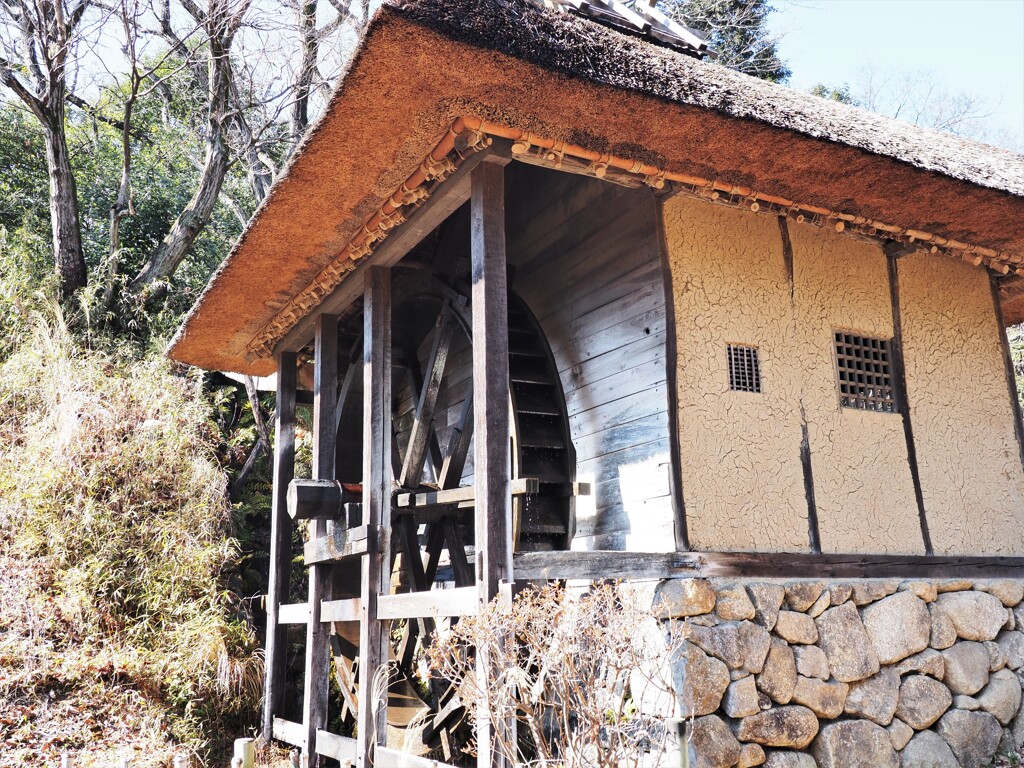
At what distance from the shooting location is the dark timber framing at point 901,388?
5309 millimetres

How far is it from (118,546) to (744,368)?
5.70 m

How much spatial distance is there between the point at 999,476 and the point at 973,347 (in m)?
0.85

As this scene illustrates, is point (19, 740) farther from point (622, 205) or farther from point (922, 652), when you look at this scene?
point (922, 652)

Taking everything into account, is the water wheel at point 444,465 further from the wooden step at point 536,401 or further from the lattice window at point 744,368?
the lattice window at point 744,368

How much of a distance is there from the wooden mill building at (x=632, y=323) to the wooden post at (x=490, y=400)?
1 cm

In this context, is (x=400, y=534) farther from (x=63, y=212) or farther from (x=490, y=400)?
(x=63, y=212)

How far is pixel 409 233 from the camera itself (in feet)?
16.6

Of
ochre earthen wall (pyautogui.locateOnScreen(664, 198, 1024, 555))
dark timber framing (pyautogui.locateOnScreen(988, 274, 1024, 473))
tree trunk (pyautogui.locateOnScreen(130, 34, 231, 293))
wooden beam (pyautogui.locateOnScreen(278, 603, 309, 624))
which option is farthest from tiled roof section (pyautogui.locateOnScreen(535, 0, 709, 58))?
tree trunk (pyautogui.locateOnScreen(130, 34, 231, 293))

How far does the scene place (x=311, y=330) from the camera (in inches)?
261

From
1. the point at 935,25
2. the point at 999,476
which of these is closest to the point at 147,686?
the point at 999,476

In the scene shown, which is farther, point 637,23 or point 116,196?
point 116,196

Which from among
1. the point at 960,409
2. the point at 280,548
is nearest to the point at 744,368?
the point at 960,409

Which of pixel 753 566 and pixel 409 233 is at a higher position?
pixel 409 233

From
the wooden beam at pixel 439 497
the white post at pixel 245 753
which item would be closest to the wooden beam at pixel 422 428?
the wooden beam at pixel 439 497
